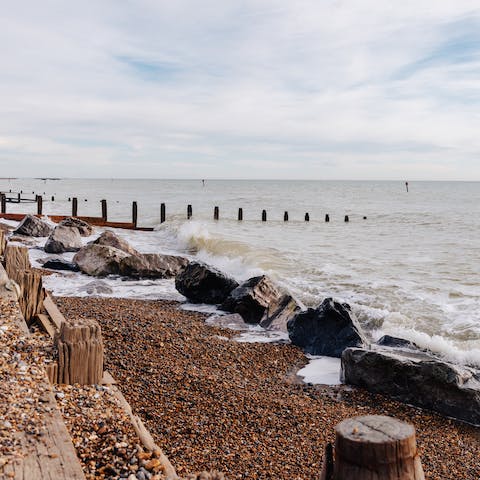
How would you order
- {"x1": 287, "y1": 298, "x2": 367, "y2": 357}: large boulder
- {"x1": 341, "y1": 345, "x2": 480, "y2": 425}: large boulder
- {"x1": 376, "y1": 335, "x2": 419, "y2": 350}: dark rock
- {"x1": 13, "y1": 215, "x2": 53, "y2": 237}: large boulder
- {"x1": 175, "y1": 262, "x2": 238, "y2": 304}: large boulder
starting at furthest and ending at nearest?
{"x1": 13, "y1": 215, "x2": 53, "y2": 237}: large boulder → {"x1": 175, "y1": 262, "x2": 238, "y2": 304}: large boulder → {"x1": 376, "y1": 335, "x2": 419, "y2": 350}: dark rock → {"x1": 287, "y1": 298, "x2": 367, "y2": 357}: large boulder → {"x1": 341, "y1": 345, "x2": 480, "y2": 425}: large boulder

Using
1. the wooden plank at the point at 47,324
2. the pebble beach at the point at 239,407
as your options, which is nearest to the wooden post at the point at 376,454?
the pebble beach at the point at 239,407

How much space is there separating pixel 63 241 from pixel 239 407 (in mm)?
12697

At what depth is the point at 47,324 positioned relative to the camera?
5.05 metres

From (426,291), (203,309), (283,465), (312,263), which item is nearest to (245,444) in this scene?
(283,465)

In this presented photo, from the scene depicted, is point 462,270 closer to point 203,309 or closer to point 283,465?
point 203,309

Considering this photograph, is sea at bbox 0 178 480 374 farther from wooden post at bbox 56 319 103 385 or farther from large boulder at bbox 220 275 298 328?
wooden post at bbox 56 319 103 385

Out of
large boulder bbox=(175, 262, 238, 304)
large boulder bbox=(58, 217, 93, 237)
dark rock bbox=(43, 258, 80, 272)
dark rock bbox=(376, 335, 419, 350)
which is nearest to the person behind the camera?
dark rock bbox=(376, 335, 419, 350)

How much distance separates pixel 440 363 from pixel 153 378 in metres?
3.70

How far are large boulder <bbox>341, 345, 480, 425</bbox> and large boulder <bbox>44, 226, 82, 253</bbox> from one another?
38.8 feet

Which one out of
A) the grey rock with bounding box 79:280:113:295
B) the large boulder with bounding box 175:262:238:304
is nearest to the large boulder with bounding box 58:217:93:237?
the grey rock with bounding box 79:280:113:295

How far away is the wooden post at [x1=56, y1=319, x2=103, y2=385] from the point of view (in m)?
3.88

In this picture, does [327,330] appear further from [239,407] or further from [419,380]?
[239,407]

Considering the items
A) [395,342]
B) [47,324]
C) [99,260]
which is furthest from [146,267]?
[47,324]

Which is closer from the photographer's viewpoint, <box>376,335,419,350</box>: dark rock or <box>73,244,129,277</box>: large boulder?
<box>376,335,419,350</box>: dark rock
